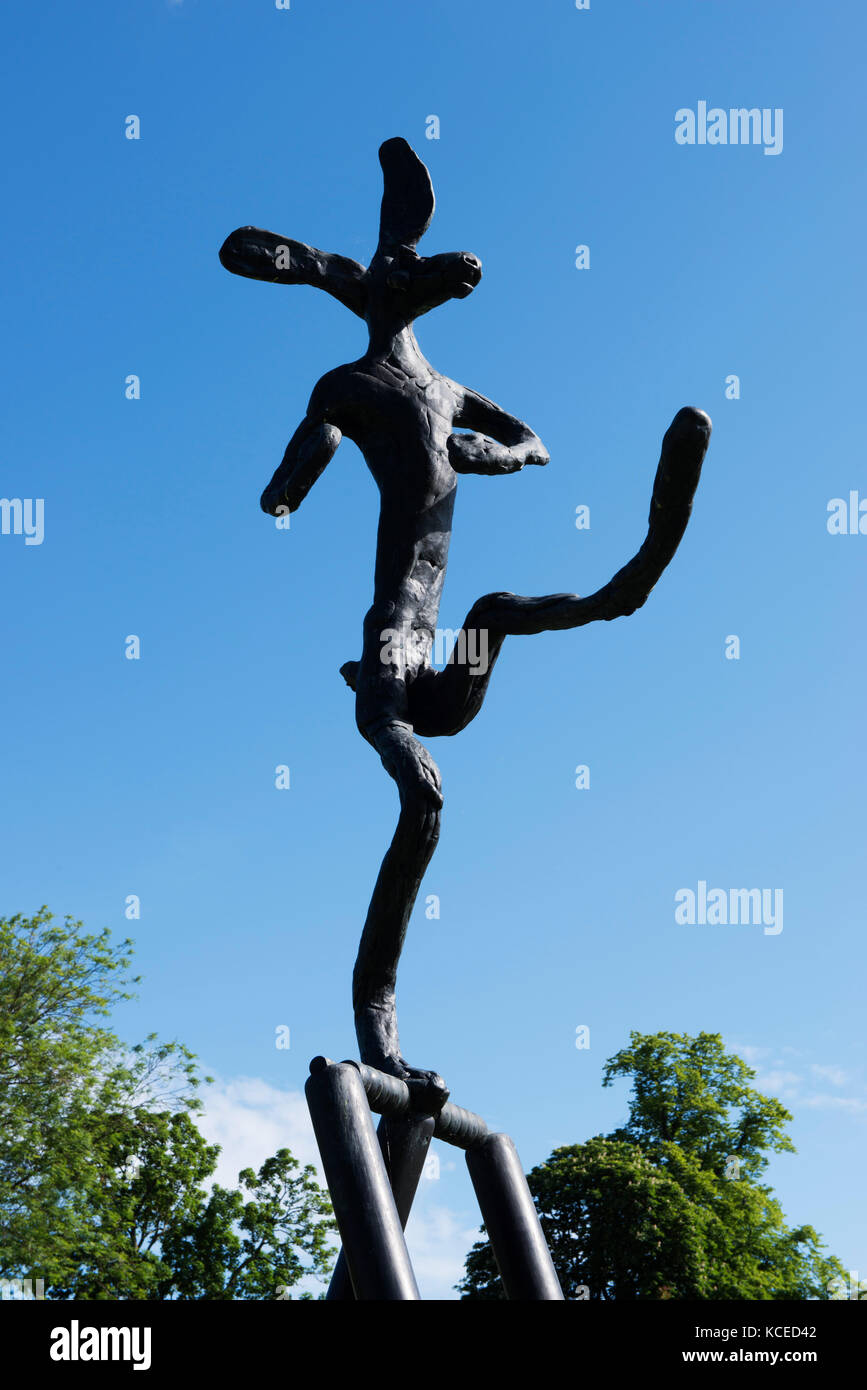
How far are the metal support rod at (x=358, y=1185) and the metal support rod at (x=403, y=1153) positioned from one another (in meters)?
0.55

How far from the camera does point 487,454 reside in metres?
6.14

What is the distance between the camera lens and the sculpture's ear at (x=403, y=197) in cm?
625

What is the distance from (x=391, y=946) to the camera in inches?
199

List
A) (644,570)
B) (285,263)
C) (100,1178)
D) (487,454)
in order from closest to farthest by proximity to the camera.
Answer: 1. (644,570)
2. (285,263)
3. (487,454)
4. (100,1178)

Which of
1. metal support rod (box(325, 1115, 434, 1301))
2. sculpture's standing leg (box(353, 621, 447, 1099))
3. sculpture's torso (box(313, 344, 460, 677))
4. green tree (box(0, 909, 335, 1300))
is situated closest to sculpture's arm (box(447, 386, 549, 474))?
sculpture's torso (box(313, 344, 460, 677))

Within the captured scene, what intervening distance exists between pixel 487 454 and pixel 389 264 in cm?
102

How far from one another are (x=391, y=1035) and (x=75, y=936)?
24.4 meters

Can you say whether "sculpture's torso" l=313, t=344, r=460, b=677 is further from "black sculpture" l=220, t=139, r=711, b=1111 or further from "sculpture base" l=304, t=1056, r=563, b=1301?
"sculpture base" l=304, t=1056, r=563, b=1301

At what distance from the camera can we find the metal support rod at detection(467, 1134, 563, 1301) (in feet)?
16.3

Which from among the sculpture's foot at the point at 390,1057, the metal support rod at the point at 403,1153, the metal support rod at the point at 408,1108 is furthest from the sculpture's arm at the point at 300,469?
the metal support rod at the point at 403,1153

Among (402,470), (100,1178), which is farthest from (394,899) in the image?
(100,1178)

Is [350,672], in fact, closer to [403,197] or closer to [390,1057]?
[390,1057]

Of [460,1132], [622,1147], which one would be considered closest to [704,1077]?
[622,1147]
